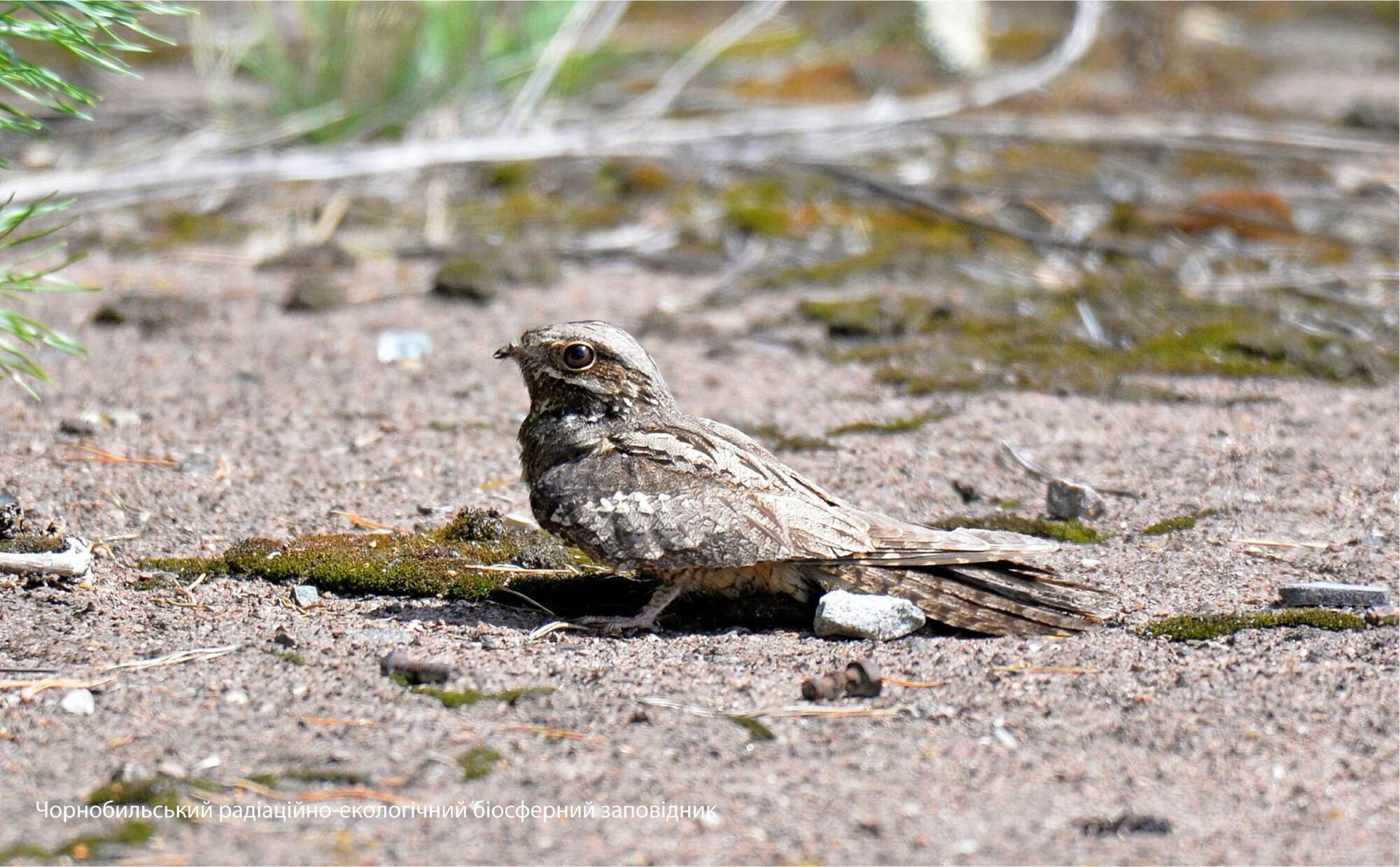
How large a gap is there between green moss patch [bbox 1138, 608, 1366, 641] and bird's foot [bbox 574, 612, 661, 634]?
4.17 feet

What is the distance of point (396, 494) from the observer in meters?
4.56

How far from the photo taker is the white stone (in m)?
3.44

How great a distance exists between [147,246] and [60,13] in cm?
450

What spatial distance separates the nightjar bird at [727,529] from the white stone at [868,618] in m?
0.05

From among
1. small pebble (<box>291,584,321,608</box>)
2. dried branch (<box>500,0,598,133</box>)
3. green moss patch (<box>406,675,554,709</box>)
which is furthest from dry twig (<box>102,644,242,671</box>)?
dried branch (<box>500,0,598,133</box>)

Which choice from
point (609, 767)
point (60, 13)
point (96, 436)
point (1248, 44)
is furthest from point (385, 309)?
point (1248, 44)

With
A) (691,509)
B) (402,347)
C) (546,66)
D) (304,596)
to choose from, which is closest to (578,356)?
(691,509)

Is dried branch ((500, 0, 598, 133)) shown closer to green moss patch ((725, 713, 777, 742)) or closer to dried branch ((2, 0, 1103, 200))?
dried branch ((2, 0, 1103, 200))

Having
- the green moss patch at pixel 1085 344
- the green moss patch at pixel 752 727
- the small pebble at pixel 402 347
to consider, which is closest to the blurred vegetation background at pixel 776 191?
the green moss patch at pixel 1085 344

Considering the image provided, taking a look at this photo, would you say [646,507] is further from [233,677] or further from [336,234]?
[336,234]

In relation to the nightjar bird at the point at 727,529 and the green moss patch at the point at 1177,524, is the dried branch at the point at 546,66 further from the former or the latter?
the green moss patch at the point at 1177,524

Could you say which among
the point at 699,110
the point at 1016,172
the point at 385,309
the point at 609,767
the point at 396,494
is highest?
the point at 699,110

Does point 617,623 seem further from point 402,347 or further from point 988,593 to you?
point 402,347

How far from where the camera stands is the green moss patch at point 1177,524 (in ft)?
13.8
